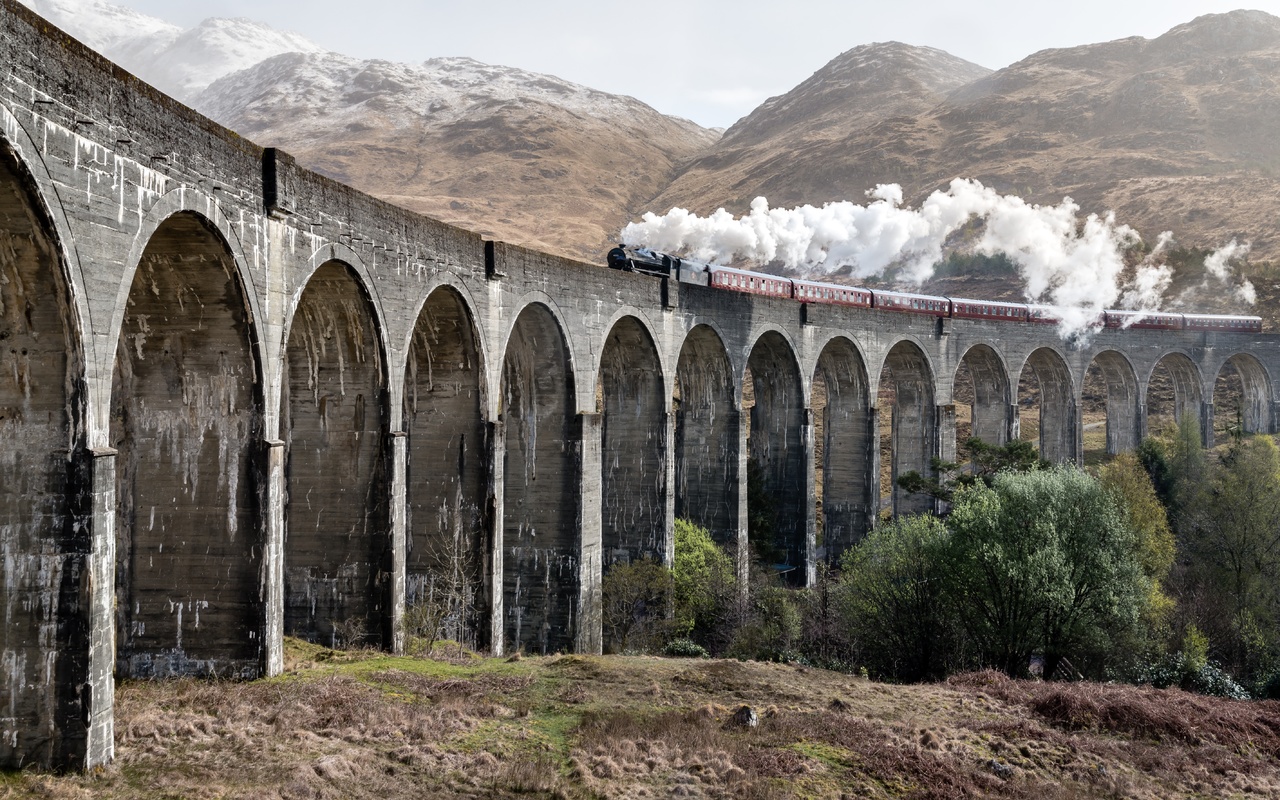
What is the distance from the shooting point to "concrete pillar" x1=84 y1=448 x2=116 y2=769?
962 cm

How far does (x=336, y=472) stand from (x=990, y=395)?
34.9m

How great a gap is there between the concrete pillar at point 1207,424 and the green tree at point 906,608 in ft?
108

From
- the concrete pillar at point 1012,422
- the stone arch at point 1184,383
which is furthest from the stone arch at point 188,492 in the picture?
the stone arch at point 1184,383

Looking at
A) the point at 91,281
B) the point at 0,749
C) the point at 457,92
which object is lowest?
the point at 0,749

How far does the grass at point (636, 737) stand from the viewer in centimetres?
1092

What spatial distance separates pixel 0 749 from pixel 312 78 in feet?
591

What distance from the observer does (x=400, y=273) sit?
1775cm

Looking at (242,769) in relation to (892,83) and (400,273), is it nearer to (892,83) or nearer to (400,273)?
(400,273)

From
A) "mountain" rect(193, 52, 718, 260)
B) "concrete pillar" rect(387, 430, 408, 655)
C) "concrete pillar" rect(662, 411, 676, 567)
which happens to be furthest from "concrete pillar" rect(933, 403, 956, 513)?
"mountain" rect(193, 52, 718, 260)

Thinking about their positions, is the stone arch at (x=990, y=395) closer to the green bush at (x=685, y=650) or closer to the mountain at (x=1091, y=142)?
the green bush at (x=685, y=650)

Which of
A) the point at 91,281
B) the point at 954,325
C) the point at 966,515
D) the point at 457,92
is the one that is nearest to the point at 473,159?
the point at 457,92

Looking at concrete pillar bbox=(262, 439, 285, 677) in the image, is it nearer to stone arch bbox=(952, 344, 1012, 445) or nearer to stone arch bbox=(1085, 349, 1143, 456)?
stone arch bbox=(952, 344, 1012, 445)

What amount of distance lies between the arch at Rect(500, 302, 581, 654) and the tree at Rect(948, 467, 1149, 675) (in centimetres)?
988

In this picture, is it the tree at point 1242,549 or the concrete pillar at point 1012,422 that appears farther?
the concrete pillar at point 1012,422
